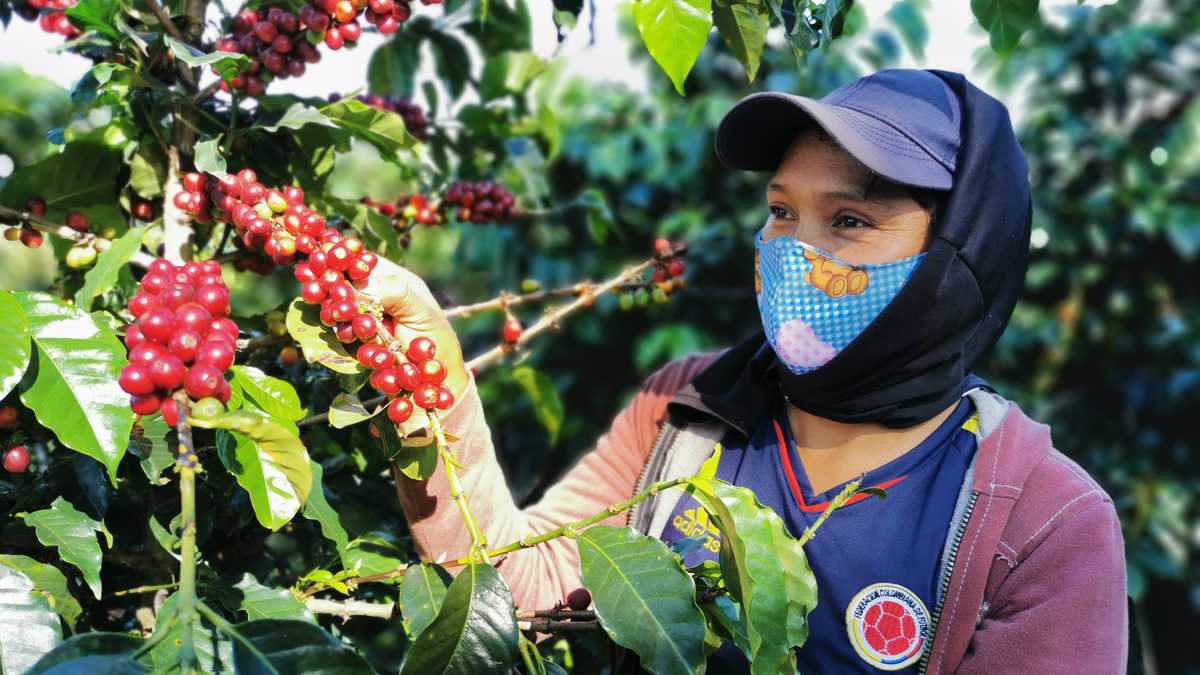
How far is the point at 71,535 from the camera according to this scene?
4.04 ft

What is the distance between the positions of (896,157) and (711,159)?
3.24 m

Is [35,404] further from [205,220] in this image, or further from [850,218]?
[850,218]

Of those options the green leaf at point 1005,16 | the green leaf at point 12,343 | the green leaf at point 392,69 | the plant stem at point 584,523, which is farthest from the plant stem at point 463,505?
the green leaf at point 392,69

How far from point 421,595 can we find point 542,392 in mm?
896

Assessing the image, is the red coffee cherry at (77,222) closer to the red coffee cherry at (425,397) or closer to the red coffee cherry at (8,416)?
the red coffee cherry at (8,416)

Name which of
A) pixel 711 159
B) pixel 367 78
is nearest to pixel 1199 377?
pixel 711 159

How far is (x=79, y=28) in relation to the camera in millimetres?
1418

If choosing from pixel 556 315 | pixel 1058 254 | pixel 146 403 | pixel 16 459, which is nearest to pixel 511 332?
pixel 556 315

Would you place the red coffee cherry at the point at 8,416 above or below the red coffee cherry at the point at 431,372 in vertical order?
below

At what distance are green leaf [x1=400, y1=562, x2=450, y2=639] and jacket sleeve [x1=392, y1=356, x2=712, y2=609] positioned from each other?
0.09 metres

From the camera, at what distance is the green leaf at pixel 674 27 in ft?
4.20

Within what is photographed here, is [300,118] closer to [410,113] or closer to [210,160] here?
[210,160]

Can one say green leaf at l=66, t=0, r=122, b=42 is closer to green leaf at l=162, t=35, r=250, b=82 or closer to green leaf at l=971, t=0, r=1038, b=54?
green leaf at l=162, t=35, r=250, b=82

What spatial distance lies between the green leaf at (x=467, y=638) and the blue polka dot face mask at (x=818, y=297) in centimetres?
69
